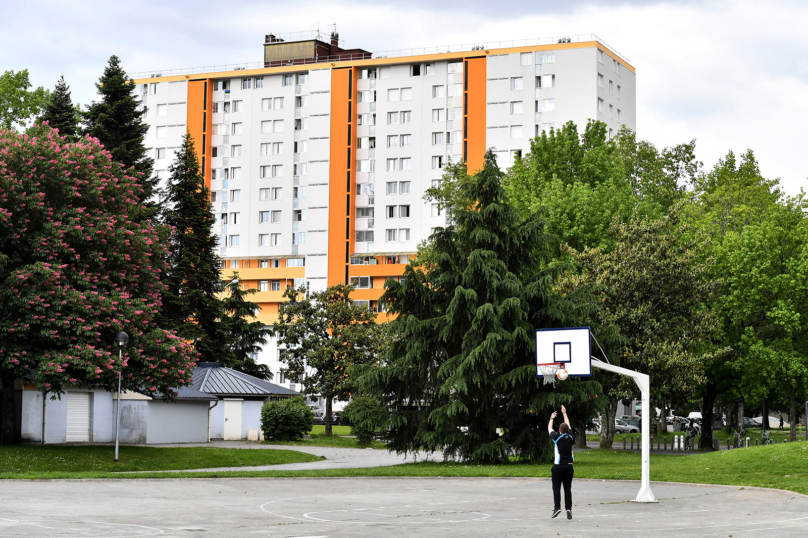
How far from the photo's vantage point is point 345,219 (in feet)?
325

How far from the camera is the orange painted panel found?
3745 inches

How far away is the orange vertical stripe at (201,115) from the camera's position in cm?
10344

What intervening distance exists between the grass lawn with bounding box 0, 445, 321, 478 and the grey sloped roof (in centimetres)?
1227

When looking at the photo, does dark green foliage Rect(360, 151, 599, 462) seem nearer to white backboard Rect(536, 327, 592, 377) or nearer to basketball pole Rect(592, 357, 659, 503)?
white backboard Rect(536, 327, 592, 377)

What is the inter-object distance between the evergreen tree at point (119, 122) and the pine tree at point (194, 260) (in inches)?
157

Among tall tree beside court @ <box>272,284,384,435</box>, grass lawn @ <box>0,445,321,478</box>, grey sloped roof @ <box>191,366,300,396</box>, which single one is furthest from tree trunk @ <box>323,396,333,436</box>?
grass lawn @ <box>0,445,321,478</box>

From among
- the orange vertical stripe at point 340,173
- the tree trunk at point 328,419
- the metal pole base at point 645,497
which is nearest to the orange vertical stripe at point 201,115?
the orange vertical stripe at point 340,173

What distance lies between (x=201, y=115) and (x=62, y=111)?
183ft

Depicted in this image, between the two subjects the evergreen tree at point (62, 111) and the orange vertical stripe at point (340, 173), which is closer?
the evergreen tree at point (62, 111)

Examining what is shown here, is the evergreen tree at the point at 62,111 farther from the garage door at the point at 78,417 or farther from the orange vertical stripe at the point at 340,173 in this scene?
the orange vertical stripe at the point at 340,173

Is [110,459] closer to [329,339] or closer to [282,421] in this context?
[282,421]

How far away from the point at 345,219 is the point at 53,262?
2623 inches

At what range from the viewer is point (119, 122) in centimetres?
5222

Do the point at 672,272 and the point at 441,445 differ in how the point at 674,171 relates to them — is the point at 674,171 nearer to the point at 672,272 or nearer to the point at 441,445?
the point at 672,272
